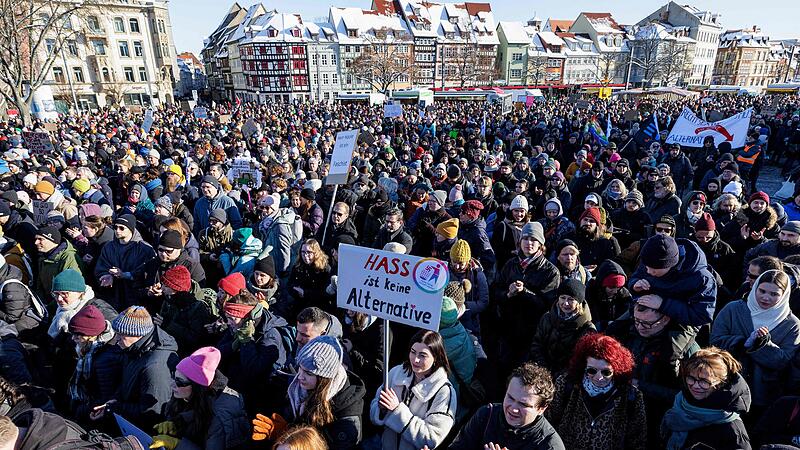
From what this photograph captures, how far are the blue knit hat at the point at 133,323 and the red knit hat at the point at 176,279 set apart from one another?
89cm

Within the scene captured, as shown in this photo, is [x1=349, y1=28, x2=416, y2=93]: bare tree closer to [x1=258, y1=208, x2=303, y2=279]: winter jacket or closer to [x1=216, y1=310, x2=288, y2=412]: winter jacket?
[x1=258, y1=208, x2=303, y2=279]: winter jacket

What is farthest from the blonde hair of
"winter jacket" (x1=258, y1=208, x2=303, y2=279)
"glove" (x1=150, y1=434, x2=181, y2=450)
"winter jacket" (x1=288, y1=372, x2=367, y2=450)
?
"winter jacket" (x1=258, y1=208, x2=303, y2=279)

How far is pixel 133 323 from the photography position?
2896 millimetres

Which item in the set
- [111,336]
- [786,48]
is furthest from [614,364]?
[786,48]

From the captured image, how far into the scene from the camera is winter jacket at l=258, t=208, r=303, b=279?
5.43 metres

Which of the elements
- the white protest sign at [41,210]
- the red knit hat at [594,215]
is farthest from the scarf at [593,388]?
the white protest sign at [41,210]

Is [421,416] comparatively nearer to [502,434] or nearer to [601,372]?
[502,434]

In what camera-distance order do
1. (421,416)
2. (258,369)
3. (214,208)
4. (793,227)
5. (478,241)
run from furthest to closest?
(214,208) < (478,241) < (793,227) < (258,369) < (421,416)

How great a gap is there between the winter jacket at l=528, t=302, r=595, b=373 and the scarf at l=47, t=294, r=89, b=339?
12.5 ft

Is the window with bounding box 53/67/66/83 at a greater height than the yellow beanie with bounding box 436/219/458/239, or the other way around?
the window with bounding box 53/67/66/83

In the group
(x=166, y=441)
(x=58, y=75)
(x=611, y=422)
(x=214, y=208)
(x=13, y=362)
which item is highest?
(x=58, y=75)

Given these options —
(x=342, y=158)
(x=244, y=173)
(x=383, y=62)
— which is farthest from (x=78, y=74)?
(x=342, y=158)

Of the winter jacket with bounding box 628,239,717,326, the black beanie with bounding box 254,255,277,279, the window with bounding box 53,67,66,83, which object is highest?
the window with bounding box 53,67,66,83

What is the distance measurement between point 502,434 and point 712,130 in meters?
11.9
